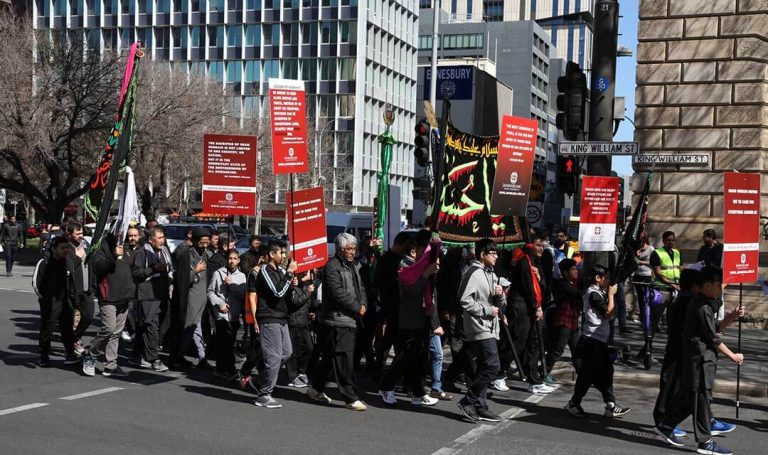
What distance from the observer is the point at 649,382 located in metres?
11.9

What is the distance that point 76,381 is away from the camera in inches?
432

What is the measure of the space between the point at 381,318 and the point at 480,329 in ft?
7.64

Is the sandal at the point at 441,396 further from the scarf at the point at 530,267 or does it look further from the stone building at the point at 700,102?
the stone building at the point at 700,102

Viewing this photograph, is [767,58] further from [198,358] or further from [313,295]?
[198,358]

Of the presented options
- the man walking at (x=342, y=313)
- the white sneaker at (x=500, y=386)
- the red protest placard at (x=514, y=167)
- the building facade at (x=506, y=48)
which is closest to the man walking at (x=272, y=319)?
the man walking at (x=342, y=313)

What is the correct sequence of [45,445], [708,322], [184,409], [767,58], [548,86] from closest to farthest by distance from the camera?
[45,445], [708,322], [184,409], [767,58], [548,86]

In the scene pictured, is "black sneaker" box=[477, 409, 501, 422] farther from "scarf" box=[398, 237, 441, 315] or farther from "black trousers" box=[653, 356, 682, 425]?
"black trousers" box=[653, 356, 682, 425]

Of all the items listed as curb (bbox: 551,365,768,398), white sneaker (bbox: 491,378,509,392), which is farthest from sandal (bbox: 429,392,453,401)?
curb (bbox: 551,365,768,398)

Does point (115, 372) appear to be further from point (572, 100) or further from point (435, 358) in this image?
point (572, 100)

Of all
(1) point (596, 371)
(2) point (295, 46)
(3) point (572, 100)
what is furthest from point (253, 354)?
(2) point (295, 46)

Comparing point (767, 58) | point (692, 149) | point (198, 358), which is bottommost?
point (198, 358)

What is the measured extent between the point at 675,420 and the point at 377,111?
7893 cm

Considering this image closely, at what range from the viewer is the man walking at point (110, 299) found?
36.8ft

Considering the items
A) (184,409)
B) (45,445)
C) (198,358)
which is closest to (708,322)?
(184,409)
